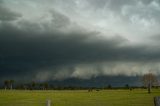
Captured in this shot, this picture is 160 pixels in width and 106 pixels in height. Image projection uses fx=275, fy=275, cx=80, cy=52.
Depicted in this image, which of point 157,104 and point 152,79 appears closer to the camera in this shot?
point 157,104

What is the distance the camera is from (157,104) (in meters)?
8.21

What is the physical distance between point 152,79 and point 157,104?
465 feet

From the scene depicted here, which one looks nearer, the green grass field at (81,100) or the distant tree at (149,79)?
the green grass field at (81,100)

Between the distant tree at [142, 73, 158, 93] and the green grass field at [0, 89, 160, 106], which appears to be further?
the distant tree at [142, 73, 158, 93]

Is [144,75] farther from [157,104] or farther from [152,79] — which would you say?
[157,104]

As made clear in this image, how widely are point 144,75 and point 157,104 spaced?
472ft

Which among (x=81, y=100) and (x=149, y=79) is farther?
(x=149, y=79)

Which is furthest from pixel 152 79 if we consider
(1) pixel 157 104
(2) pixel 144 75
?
(1) pixel 157 104

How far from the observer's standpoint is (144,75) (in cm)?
14800

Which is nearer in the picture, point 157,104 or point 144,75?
point 157,104
